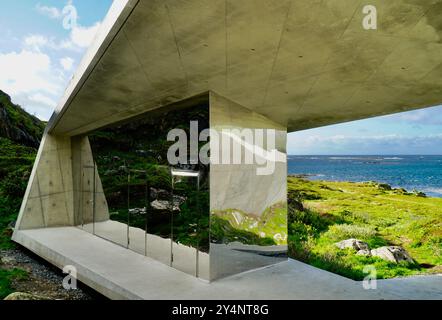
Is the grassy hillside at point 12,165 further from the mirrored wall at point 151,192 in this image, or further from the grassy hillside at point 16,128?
the mirrored wall at point 151,192

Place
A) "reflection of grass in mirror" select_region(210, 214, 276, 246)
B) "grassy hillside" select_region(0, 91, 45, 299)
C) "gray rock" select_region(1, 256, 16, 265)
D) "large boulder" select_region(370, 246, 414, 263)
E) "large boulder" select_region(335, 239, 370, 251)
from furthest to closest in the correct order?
1. "large boulder" select_region(335, 239, 370, 251)
2. "large boulder" select_region(370, 246, 414, 263)
3. "grassy hillside" select_region(0, 91, 45, 299)
4. "gray rock" select_region(1, 256, 16, 265)
5. "reflection of grass in mirror" select_region(210, 214, 276, 246)

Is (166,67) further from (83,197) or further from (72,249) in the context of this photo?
(83,197)

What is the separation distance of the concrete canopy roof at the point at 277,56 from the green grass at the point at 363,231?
20.6ft

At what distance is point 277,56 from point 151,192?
16.7 feet

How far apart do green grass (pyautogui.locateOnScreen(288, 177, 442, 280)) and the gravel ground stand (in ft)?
24.3

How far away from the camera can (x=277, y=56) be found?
530cm

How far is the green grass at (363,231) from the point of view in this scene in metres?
12.1

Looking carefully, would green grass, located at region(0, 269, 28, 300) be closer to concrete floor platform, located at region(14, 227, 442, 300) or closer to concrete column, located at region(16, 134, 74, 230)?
concrete floor platform, located at region(14, 227, 442, 300)

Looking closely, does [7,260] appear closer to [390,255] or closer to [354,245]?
[354,245]

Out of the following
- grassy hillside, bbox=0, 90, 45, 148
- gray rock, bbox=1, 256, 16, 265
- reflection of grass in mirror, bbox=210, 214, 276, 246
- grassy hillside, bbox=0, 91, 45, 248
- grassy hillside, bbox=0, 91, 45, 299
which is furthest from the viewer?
grassy hillside, bbox=0, 90, 45, 148

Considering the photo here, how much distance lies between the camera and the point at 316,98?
22.1ft

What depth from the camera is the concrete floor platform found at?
625cm

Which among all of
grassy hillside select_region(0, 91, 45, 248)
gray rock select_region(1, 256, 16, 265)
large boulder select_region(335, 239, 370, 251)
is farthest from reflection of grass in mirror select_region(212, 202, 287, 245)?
grassy hillside select_region(0, 91, 45, 248)
